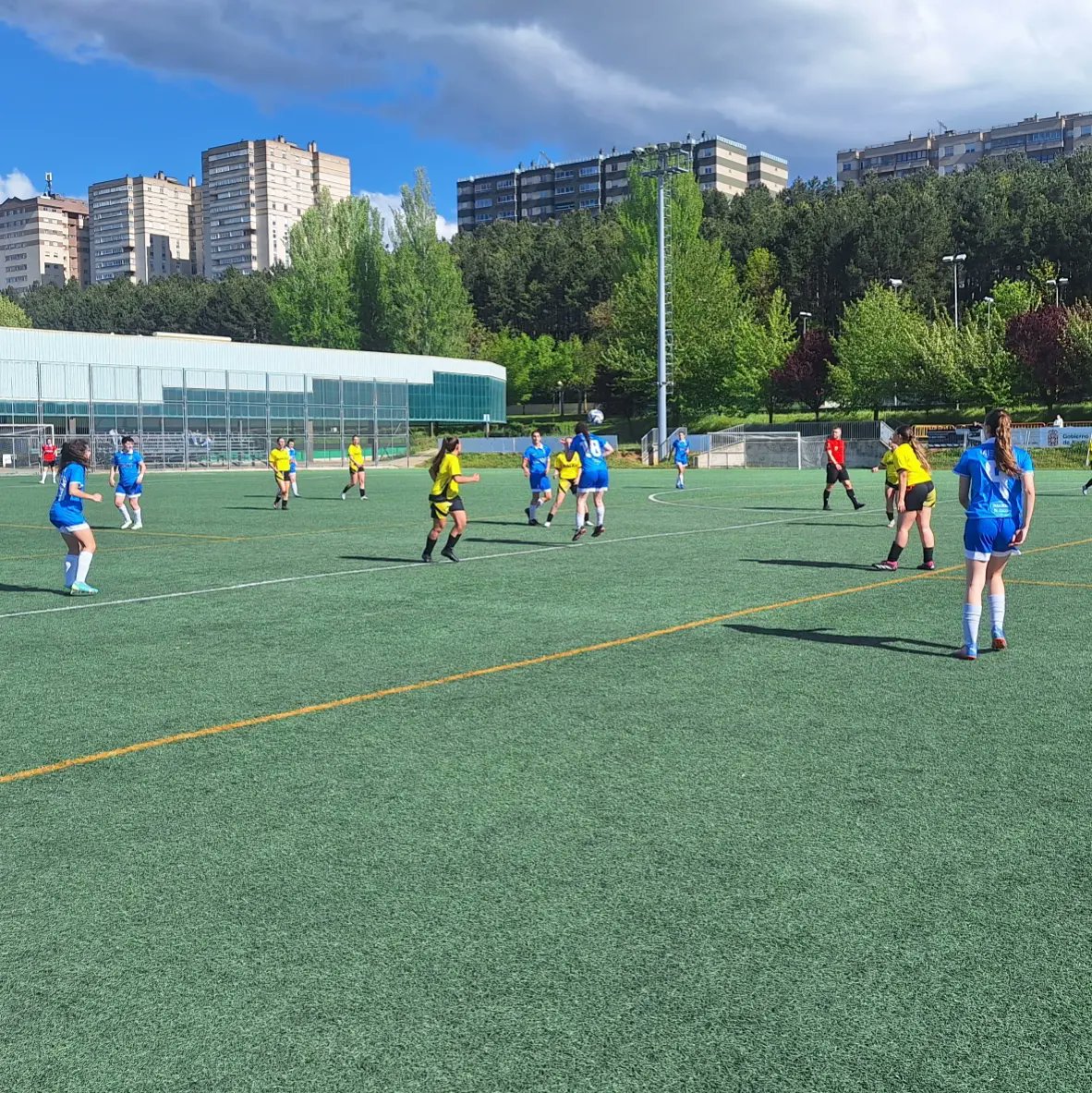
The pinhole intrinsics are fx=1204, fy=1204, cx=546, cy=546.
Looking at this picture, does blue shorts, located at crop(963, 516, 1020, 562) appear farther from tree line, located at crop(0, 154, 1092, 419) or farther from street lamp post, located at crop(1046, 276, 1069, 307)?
street lamp post, located at crop(1046, 276, 1069, 307)

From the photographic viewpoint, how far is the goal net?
57.7 metres

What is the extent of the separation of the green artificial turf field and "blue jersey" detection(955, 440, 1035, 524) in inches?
44.5

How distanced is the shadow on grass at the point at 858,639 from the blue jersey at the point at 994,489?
3.80 feet

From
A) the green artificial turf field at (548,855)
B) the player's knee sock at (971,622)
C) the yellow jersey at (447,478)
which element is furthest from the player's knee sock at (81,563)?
the player's knee sock at (971,622)

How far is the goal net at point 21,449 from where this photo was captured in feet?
189

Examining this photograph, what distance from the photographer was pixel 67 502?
1338cm

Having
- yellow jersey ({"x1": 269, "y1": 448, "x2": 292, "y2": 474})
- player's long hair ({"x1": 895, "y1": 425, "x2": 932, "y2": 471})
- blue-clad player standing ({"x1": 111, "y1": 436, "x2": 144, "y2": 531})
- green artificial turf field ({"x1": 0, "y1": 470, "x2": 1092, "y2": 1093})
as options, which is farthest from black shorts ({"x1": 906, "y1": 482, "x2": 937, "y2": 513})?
yellow jersey ({"x1": 269, "y1": 448, "x2": 292, "y2": 474})

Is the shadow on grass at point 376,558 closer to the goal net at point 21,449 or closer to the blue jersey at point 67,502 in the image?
the blue jersey at point 67,502

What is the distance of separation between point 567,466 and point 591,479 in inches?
74.5

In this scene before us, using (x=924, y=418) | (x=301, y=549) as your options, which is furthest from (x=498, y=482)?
(x=924, y=418)

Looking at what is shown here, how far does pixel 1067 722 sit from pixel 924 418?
2805 inches

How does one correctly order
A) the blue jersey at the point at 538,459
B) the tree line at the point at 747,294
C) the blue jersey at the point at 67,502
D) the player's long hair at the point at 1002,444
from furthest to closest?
the tree line at the point at 747,294 → the blue jersey at the point at 538,459 → the blue jersey at the point at 67,502 → the player's long hair at the point at 1002,444

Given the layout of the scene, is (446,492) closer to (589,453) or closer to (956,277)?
(589,453)

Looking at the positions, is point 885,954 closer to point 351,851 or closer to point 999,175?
point 351,851
